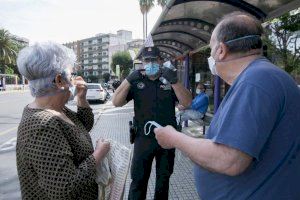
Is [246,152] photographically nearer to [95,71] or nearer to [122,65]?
[122,65]

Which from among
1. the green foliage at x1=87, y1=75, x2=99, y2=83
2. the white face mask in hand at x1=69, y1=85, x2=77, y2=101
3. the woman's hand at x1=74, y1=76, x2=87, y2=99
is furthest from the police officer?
the green foliage at x1=87, y1=75, x2=99, y2=83

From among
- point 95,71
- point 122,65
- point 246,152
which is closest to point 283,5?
point 246,152

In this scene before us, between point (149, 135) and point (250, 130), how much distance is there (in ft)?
7.40

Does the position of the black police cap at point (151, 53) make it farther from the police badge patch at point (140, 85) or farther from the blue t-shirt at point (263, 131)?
the blue t-shirt at point (263, 131)

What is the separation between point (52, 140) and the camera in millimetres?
1736

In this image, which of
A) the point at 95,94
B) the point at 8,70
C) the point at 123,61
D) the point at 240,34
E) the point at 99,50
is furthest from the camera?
the point at 99,50

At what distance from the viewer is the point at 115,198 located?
2264mm

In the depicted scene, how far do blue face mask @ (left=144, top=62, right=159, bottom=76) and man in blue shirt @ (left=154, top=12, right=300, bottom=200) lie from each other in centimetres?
195

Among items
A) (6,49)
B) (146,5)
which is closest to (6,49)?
(6,49)

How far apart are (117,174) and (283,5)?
3558mm

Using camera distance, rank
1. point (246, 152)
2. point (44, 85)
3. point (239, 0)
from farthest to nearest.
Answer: point (239, 0), point (44, 85), point (246, 152)

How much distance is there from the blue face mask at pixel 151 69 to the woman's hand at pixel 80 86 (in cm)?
133

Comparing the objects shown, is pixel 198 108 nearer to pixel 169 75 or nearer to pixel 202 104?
pixel 202 104

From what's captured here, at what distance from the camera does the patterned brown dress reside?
1717 mm
